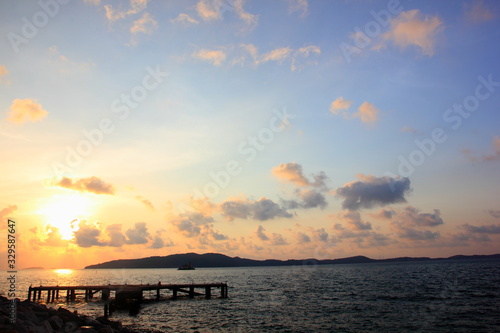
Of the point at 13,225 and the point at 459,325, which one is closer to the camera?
the point at 13,225

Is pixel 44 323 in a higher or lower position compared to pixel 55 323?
higher

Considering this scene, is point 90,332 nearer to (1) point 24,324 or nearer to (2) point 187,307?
(1) point 24,324

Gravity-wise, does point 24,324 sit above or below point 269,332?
above

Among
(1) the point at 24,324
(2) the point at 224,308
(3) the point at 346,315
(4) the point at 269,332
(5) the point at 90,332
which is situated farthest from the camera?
(2) the point at 224,308

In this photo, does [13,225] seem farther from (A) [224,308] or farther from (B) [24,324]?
(A) [224,308]

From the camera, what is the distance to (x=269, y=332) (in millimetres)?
35250

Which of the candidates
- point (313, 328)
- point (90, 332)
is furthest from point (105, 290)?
point (313, 328)

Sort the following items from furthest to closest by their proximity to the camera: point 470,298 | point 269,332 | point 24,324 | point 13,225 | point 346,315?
1. point 470,298
2. point 346,315
3. point 269,332
4. point 24,324
5. point 13,225

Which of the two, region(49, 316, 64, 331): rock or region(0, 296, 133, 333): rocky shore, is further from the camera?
region(49, 316, 64, 331): rock

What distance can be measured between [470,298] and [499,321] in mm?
22218

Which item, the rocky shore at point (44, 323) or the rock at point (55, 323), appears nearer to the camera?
the rocky shore at point (44, 323)

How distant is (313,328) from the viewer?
36.8m

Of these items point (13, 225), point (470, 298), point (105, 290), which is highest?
point (13, 225)

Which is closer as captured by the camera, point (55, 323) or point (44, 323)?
point (44, 323)
